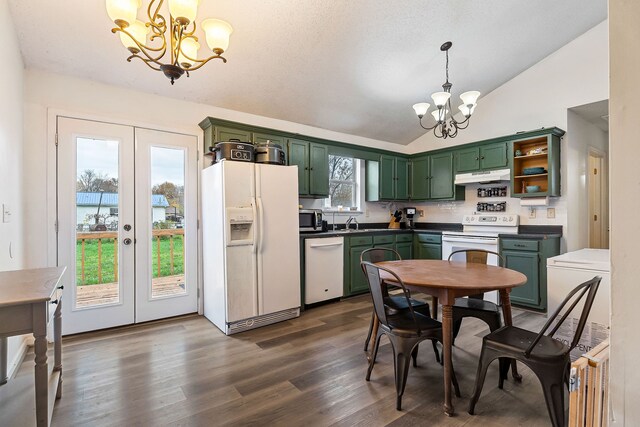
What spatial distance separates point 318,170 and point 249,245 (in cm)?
168

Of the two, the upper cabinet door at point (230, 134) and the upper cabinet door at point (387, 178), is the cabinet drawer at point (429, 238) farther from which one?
the upper cabinet door at point (230, 134)

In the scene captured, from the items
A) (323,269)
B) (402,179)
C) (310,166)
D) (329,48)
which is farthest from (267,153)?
(402,179)

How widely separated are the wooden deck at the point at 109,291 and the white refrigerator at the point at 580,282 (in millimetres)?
3706

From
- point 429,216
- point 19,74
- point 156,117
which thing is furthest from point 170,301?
point 429,216

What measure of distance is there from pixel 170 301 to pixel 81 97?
2286mm

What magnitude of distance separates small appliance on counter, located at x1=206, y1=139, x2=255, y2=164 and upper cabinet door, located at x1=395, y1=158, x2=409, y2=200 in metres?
2.97

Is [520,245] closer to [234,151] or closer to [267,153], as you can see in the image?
[267,153]

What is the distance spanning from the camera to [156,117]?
3385 millimetres

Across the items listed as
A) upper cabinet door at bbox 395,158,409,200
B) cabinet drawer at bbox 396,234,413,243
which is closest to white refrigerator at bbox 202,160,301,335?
cabinet drawer at bbox 396,234,413,243

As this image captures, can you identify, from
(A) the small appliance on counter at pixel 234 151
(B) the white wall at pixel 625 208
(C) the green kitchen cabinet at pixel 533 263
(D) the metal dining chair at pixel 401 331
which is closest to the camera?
(B) the white wall at pixel 625 208

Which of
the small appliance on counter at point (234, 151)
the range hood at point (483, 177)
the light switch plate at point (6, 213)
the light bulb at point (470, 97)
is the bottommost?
the light switch plate at point (6, 213)

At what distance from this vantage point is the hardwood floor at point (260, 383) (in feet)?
5.94

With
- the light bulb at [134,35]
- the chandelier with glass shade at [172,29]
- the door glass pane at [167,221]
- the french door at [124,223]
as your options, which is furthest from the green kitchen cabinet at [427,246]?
the light bulb at [134,35]

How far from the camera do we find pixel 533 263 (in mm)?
3793
